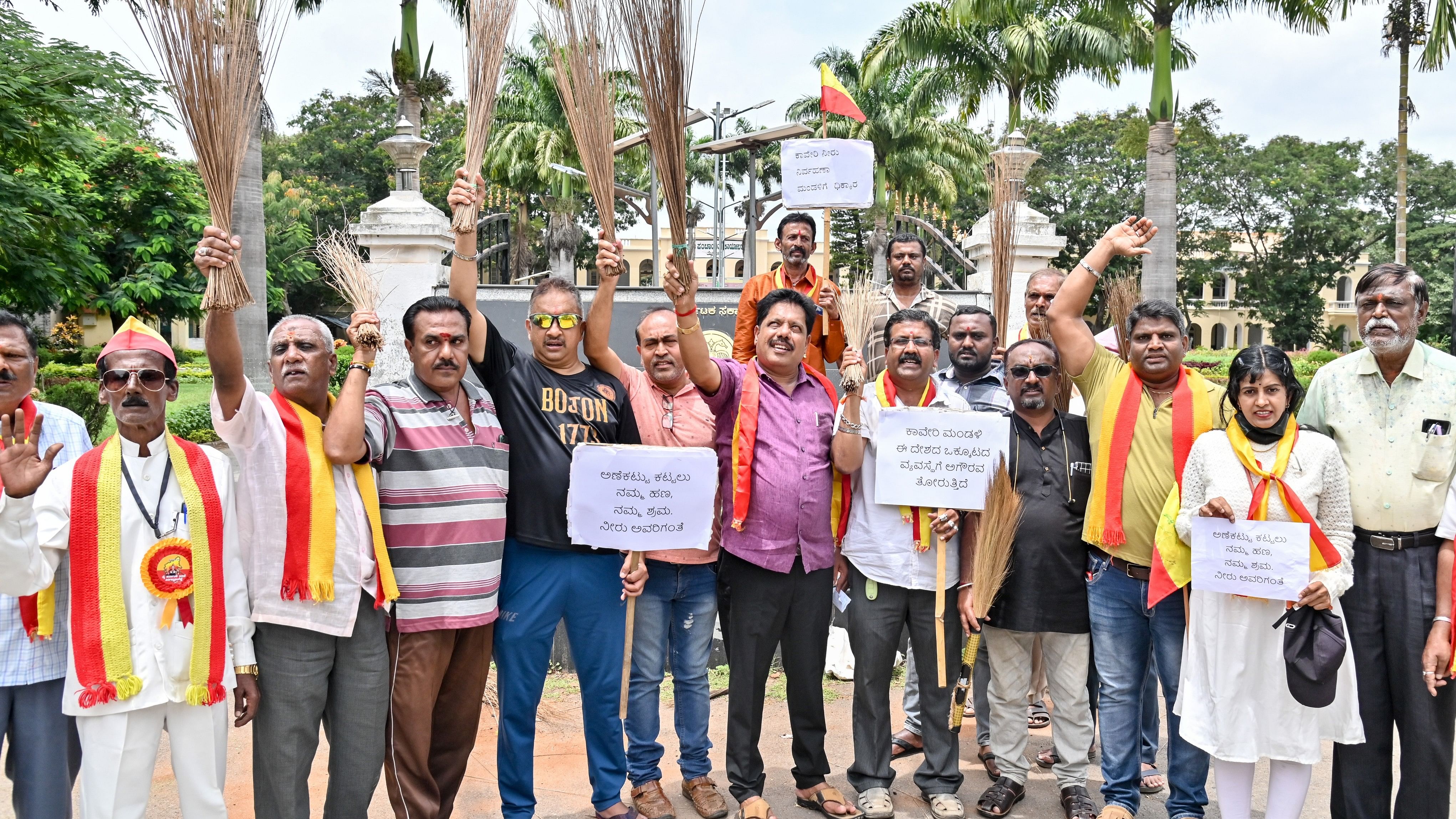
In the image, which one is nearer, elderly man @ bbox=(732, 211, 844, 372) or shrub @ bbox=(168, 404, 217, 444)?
elderly man @ bbox=(732, 211, 844, 372)

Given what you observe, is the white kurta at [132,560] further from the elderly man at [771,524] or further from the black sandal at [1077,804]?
the black sandal at [1077,804]

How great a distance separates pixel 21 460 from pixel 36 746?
3.17 feet

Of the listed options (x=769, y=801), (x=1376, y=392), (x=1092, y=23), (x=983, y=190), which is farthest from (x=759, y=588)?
(x=983, y=190)

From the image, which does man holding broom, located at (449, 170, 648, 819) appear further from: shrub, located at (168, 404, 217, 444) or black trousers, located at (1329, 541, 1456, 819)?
shrub, located at (168, 404, 217, 444)

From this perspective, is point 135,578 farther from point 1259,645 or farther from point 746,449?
point 1259,645

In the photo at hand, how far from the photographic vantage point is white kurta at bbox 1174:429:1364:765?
3271 mm

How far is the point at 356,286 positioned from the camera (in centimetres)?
349

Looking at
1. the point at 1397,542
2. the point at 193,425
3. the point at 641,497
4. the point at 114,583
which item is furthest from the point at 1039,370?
the point at 193,425

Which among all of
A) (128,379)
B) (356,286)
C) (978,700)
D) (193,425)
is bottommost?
(978,700)

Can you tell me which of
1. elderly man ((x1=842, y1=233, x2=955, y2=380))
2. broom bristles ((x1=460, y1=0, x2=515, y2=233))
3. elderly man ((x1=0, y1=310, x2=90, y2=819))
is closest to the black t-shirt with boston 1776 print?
broom bristles ((x1=460, y1=0, x2=515, y2=233))

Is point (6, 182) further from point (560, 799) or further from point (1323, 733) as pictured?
point (1323, 733)

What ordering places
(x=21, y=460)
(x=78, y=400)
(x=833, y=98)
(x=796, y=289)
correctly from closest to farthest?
(x=21, y=460) < (x=796, y=289) < (x=833, y=98) < (x=78, y=400)

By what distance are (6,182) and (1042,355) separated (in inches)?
402

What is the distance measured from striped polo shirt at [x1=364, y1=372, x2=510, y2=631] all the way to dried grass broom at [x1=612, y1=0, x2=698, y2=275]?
1.07 metres
